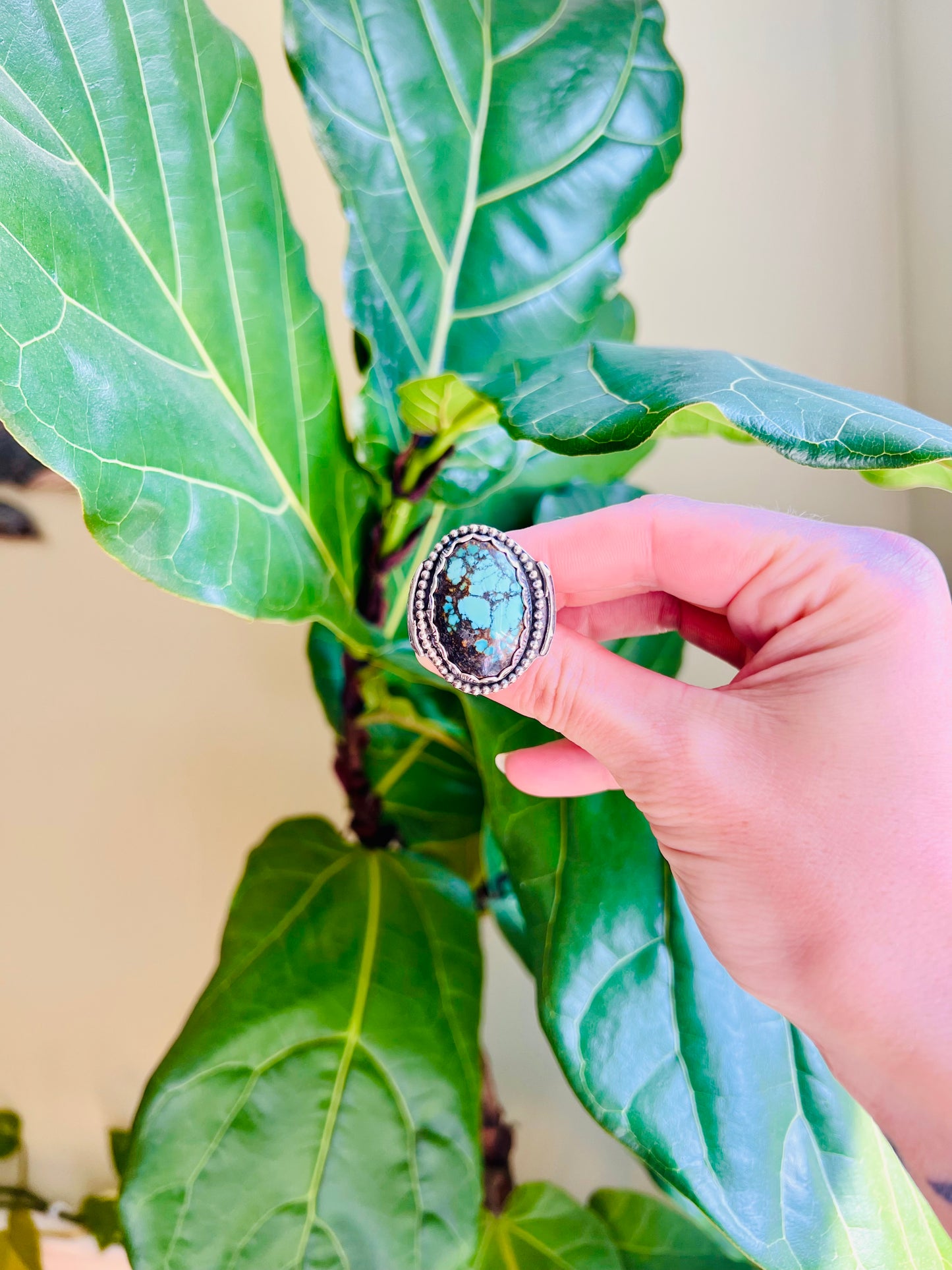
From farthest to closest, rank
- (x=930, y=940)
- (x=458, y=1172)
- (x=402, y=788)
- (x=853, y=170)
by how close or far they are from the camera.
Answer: (x=853, y=170)
(x=402, y=788)
(x=458, y=1172)
(x=930, y=940)

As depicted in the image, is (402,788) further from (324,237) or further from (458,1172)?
(324,237)

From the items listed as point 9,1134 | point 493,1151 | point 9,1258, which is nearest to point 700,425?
point 493,1151

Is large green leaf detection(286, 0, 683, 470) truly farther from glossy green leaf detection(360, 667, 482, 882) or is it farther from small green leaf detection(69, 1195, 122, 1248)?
small green leaf detection(69, 1195, 122, 1248)

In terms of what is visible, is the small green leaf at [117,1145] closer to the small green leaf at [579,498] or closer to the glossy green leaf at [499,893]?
the glossy green leaf at [499,893]

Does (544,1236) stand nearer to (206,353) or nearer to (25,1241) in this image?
(25,1241)

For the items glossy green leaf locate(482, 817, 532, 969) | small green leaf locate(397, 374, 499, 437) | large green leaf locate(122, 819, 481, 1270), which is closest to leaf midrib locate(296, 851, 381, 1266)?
large green leaf locate(122, 819, 481, 1270)

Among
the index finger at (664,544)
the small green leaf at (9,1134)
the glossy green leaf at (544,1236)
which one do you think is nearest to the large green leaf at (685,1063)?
the index finger at (664,544)

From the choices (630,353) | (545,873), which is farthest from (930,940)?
(630,353)
